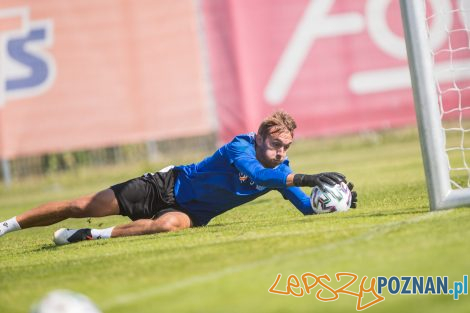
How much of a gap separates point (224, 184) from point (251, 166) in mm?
637

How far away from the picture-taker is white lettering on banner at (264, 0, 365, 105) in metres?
18.2

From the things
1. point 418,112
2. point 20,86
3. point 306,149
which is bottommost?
point 306,149

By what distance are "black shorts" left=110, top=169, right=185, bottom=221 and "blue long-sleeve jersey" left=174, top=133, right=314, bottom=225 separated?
94mm

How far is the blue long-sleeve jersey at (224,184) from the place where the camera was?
26.1 ft

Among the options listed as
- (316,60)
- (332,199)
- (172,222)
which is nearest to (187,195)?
(172,222)

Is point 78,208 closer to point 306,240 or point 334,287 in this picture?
point 306,240

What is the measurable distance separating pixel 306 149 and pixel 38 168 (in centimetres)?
705

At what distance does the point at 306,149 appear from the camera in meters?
23.0

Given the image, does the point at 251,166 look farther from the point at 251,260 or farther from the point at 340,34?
the point at 340,34

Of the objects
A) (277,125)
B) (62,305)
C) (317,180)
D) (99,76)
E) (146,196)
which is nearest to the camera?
(62,305)

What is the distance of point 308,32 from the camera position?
18.4 metres

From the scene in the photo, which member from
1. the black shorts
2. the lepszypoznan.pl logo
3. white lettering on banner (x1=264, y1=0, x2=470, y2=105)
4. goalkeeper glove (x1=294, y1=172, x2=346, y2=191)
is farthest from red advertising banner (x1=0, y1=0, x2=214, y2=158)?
the lepszypoznan.pl logo

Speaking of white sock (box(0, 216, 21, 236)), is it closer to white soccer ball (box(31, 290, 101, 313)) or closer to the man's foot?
the man's foot

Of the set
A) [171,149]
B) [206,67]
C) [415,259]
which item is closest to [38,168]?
[171,149]
